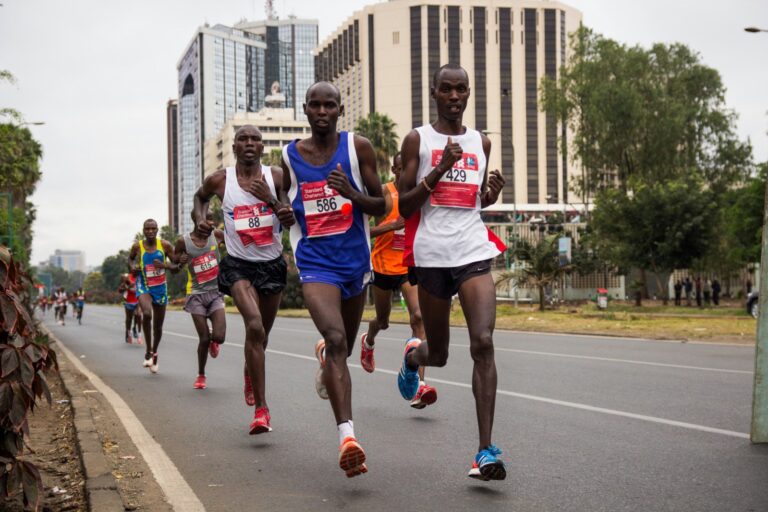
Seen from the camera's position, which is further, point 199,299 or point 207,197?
point 199,299

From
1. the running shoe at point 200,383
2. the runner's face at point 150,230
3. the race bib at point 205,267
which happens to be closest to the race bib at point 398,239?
the race bib at point 205,267

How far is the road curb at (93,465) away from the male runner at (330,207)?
4.41 feet

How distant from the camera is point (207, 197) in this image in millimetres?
7926

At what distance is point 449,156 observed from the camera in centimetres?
537

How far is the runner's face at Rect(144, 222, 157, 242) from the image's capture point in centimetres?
1302

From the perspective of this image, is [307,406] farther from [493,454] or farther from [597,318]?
[597,318]

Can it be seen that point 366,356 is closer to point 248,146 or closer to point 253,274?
point 253,274

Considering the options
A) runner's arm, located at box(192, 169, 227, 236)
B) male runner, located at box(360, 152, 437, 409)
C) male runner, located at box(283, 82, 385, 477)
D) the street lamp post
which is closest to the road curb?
male runner, located at box(283, 82, 385, 477)

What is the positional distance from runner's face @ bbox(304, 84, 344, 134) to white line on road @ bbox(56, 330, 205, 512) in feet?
7.17

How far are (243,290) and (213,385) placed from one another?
12.9 ft

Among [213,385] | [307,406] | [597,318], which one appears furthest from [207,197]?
[597,318]

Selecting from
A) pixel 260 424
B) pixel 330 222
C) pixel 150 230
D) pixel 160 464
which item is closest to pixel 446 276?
pixel 330 222

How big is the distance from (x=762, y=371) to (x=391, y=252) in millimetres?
3526

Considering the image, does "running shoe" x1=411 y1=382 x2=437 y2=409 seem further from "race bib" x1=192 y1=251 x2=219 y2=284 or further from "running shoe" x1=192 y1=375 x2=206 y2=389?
"race bib" x1=192 y1=251 x2=219 y2=284
